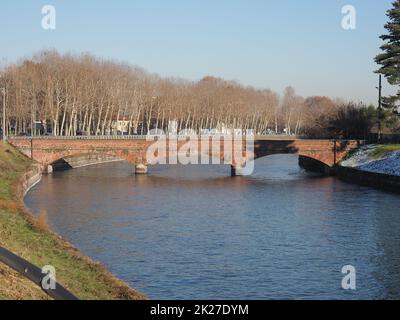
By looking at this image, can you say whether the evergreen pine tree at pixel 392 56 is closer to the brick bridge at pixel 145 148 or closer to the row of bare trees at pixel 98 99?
the brick bridge at pixel 145 148

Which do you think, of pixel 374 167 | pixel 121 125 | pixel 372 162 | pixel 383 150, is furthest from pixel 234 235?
pixel 121 125

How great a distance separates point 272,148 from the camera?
77688 mm

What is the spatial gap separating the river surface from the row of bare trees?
126 feet

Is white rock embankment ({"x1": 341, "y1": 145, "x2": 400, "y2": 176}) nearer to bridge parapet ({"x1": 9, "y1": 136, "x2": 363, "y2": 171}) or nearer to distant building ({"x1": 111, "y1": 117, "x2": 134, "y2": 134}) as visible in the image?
bridge parapet ({"x1": 9, "y1": 136, "x2": 363, "y2": 171})

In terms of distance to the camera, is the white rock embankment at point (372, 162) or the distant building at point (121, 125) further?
the distant building at point (121, 125)

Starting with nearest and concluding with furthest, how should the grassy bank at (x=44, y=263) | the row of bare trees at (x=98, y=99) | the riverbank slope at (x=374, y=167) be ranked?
the grassy bank at (x=44, y=263) → the riverbank slope at (x=374, y=167) → the row of bare trees at (x=98, y=99)

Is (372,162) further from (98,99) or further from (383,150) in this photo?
(98,99)

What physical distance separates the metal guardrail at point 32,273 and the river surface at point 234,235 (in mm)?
5982

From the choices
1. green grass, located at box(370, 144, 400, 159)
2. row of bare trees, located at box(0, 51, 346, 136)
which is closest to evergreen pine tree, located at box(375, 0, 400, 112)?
green grass, located at box(370, 144, 400, 159)

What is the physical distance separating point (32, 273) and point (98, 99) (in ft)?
294

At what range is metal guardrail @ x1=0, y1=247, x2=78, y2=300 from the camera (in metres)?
16.6

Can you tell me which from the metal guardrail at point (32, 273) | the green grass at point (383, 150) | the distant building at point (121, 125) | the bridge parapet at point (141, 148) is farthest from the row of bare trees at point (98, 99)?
the metal guardrail at point (32, 273)

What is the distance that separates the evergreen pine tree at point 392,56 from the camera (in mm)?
70812
